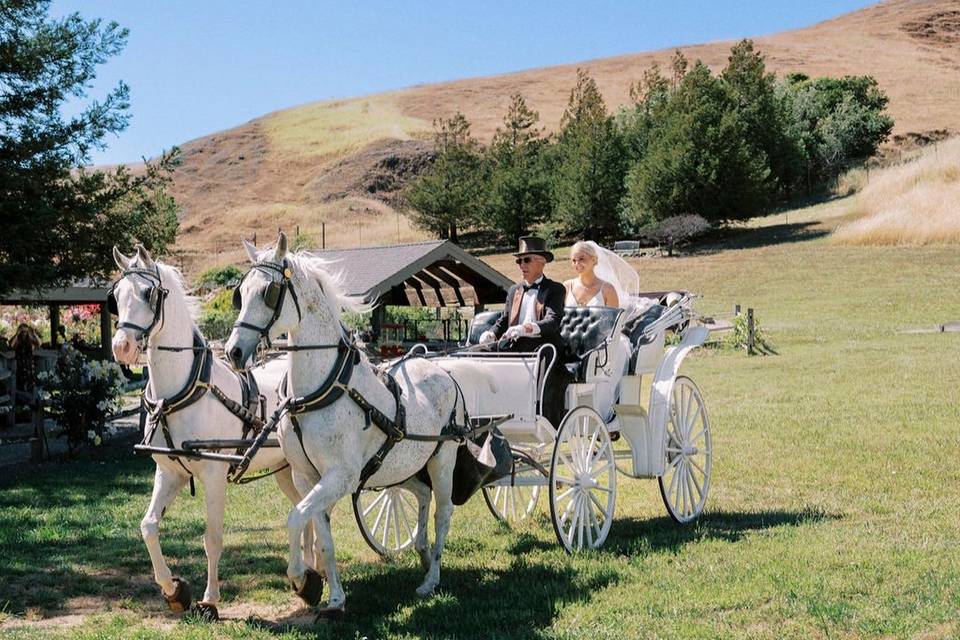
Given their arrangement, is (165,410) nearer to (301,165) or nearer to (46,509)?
(46,509)

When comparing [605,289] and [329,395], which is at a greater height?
[605,289]

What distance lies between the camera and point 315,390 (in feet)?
18.5

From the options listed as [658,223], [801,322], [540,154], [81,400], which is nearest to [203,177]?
[540,154]

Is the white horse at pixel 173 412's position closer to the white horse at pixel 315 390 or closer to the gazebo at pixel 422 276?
the white horse at pixel 315 390

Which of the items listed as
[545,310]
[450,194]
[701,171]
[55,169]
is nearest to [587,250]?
[545,310]

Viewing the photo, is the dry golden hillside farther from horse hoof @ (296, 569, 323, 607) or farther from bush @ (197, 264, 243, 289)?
horse hoof @ (296, 569, 323, 607)

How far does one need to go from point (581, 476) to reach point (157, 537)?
3237 millimetres

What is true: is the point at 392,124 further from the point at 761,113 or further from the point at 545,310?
the point at 545,310

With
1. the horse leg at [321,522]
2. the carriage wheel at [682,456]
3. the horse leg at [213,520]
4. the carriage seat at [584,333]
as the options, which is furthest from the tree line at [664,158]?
the horse leg at [321,522]

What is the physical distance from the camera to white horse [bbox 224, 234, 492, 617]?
549 cm

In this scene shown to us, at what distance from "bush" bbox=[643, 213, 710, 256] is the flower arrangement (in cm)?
3982

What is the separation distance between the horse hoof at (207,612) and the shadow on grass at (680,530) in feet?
8.46

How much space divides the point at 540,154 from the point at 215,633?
211 ft

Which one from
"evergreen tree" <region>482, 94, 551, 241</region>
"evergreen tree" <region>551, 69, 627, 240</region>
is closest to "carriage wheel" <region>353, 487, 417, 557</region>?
"evergreen tree" <region>551, 69, 627, 240</region>
